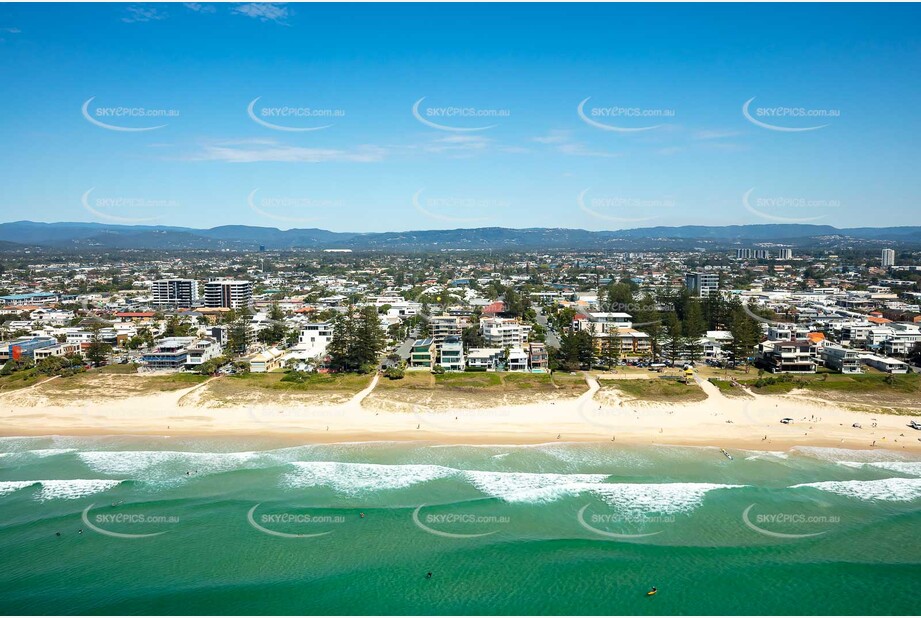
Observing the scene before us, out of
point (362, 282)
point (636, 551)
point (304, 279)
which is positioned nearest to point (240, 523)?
point (636, 551)

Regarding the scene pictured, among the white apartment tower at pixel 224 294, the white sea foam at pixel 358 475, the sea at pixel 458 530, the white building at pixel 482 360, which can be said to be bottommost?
the sea at pixel 458 530

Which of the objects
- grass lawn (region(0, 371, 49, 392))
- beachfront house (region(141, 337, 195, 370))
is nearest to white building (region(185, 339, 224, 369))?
beachfront house (region(141, 337, 195, 370))

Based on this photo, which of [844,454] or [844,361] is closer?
[844,454]

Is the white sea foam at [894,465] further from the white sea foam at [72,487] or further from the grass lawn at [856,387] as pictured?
the white sea foam at [72,487]

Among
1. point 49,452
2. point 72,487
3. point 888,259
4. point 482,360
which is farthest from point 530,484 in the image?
point 888,259

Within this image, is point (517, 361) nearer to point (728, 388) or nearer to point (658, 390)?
point (658, 390)

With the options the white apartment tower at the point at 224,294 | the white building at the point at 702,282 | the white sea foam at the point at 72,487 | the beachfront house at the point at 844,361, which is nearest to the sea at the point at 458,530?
the white sea foam at the point at 72,487

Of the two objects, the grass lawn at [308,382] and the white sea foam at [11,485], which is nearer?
the white sea foam at [11,485]
